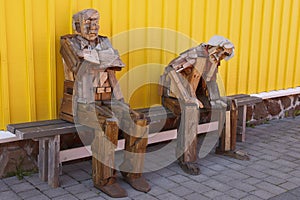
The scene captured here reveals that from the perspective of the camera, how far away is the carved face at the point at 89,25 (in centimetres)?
387

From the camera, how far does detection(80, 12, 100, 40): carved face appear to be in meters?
3.87

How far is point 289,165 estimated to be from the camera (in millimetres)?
4648

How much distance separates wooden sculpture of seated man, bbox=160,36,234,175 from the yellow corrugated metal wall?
1.86 feet

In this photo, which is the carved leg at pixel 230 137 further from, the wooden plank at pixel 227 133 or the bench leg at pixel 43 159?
the bench leg at pixel 43 159

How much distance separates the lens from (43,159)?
12.9ft

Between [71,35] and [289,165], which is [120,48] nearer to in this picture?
[71,35]

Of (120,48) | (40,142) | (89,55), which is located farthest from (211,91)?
(40,142)

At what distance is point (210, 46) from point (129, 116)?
141cm

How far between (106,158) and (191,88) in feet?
4.59

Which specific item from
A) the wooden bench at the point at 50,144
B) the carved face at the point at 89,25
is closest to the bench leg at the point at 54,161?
the wooden bench at the point at 50,144

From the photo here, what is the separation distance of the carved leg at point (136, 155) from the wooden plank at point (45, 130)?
0.57 metres

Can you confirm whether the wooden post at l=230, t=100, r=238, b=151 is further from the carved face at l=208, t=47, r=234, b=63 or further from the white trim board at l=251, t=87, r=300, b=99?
the white trim board at l=251, t=87, r=300, b=99

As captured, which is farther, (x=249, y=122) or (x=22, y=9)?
(x=249, y=122)

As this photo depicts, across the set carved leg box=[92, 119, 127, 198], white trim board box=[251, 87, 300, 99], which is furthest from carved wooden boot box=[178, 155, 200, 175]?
white trim board box=[251, 87, 300, 99]
